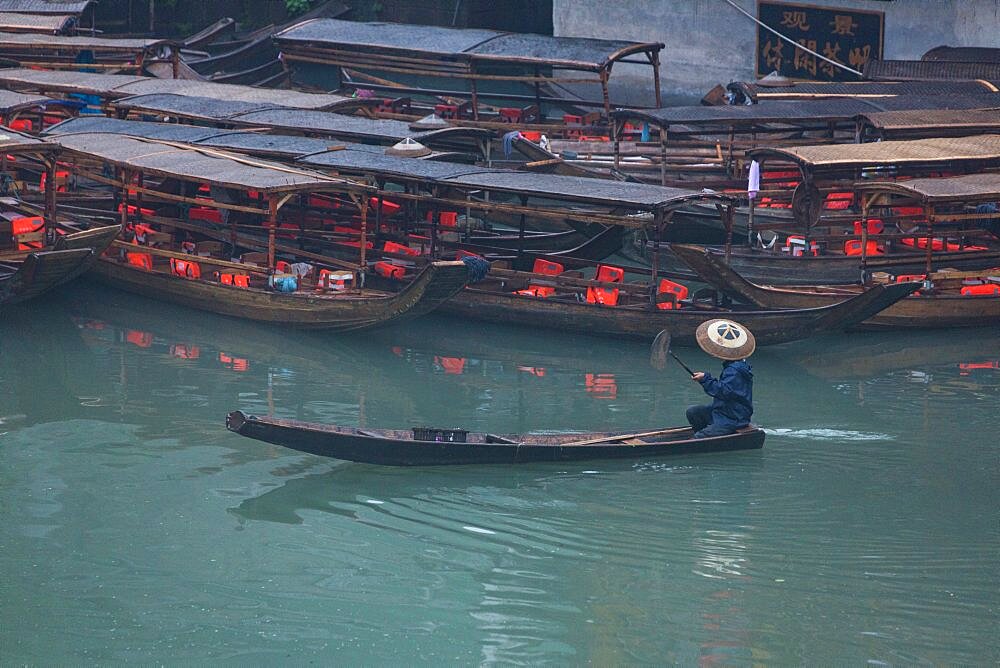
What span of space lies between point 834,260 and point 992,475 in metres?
4.56

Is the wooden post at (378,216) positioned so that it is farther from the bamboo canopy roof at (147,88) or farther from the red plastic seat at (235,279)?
the bamboo canopy roof at (147,88)

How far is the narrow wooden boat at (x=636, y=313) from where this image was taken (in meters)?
11.6

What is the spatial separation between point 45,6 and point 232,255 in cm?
942

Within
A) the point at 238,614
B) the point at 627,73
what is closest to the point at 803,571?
the point at 238,614

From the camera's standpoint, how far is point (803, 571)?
770 centimetres

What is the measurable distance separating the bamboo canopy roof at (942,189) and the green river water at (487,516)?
1.50 m

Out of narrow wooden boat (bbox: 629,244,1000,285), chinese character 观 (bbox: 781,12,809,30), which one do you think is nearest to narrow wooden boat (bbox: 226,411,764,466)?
narrow wooden boat (bbox: 629,244,1000,285)

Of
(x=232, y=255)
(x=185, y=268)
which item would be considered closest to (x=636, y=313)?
(x=232, y=255)

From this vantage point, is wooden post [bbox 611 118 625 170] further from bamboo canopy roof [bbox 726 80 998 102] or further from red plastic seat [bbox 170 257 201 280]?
red plastic seat [bbox 170 257 201 280]

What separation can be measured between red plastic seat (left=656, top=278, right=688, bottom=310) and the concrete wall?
702 centimetres

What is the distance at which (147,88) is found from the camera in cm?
1700

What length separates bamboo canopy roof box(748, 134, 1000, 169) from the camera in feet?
41.8

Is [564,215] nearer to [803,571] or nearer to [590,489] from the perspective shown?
[590,489]

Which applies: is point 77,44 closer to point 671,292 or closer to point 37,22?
point 37,22
